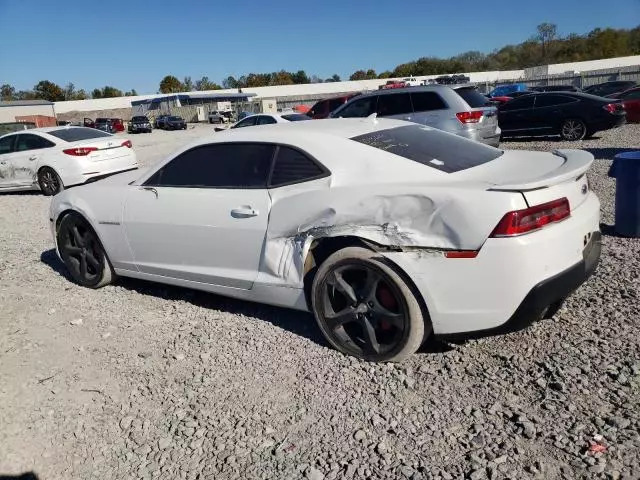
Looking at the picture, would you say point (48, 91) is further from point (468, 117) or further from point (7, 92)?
point (468, 117)

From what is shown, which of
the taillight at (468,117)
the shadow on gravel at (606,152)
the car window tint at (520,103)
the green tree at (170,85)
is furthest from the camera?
the green tree at (170,85)

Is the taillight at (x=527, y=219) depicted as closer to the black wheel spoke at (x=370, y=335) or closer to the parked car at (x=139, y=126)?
the black wheel spoke at (x=370, y=335)

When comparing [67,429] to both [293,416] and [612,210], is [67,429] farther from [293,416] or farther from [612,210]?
[612,210]

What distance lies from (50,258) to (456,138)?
15.9 feet

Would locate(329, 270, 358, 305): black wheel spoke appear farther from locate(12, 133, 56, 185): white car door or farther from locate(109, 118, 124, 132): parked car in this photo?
locate(109, 118, 124, 132): parked car

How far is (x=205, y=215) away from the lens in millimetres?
3775

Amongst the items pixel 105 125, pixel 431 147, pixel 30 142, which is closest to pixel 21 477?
pixel 431 147

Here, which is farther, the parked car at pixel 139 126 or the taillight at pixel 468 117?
the parked car at pixel 139 126

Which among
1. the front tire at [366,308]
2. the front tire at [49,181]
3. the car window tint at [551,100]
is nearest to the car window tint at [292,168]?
the front tire at [366,308]

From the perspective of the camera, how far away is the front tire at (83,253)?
15.6ft

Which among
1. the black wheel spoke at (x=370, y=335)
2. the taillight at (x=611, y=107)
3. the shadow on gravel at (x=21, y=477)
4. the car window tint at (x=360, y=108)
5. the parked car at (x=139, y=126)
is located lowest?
the shadow on gravel at (x=21, y=477)

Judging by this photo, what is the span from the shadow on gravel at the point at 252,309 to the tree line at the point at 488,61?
92226mm

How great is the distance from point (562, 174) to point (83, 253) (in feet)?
13.5

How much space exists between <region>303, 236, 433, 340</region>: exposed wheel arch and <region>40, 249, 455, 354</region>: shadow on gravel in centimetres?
28
